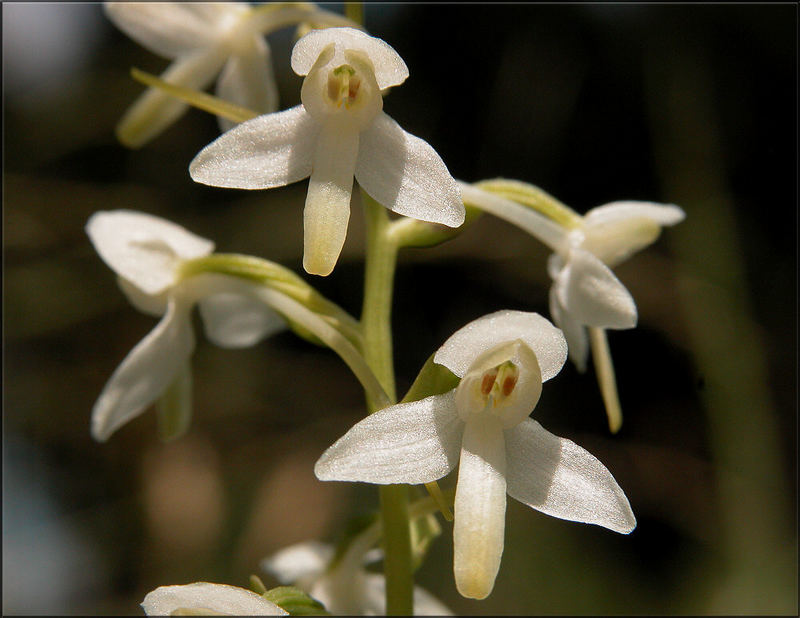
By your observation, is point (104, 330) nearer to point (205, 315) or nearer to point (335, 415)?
point (335, 415)

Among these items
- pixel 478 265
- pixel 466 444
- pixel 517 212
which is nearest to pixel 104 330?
pixel 478 265

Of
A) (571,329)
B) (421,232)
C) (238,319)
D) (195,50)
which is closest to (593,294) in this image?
(571,329)

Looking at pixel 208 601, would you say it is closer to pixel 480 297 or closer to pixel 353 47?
pixel 353 47

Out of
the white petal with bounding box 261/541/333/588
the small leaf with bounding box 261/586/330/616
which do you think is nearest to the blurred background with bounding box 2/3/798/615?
the white petal with bounding box 261/541/333/588

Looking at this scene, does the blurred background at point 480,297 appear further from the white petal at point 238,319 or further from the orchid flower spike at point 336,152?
the orchid flower spike at point 336,152

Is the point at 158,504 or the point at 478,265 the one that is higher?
the point at 478,265

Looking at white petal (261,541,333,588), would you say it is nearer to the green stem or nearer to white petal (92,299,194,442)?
the green stem

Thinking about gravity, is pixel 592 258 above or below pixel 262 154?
below
